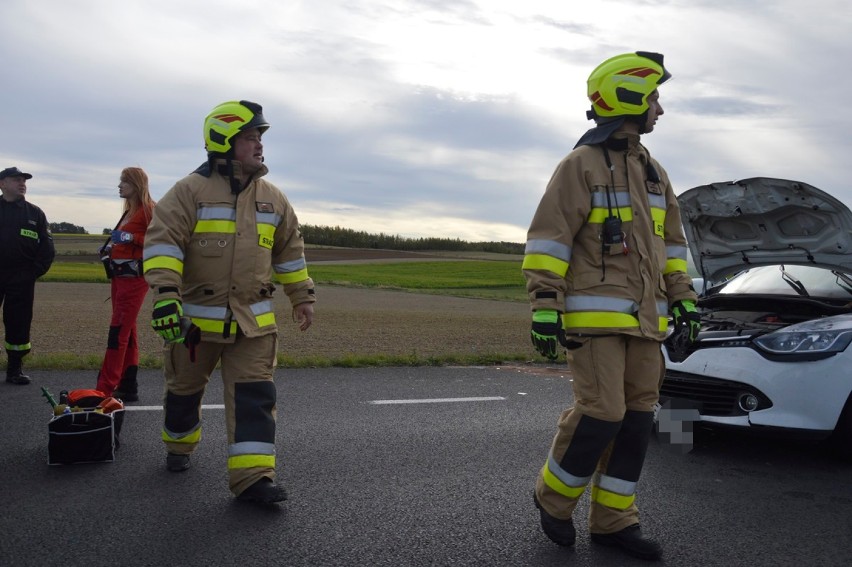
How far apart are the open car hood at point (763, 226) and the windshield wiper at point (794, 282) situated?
1.29ft

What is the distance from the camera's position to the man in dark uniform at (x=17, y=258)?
25.6ft

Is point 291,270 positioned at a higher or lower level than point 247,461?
higher

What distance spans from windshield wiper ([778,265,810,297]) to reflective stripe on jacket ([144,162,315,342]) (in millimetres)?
4145

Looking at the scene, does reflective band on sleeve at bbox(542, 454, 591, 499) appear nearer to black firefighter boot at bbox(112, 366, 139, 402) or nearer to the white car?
the white car

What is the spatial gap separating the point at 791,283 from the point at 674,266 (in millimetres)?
A: 2834

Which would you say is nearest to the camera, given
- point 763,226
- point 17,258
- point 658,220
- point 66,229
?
point 658,220

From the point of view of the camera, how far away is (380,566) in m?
3.61

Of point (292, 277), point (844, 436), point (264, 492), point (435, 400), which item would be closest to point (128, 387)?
point (435, 400)

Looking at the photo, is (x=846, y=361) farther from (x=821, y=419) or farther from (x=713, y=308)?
(x=713, y=308)

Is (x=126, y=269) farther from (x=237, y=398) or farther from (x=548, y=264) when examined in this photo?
(x=548, y=264)

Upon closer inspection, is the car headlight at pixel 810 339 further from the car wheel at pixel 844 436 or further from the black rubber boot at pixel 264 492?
the black rubber boot at pixel 264 492

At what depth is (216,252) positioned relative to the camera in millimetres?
4637

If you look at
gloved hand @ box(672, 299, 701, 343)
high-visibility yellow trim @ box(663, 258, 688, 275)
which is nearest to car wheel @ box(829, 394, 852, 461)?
gloved hand @ box(672, 299, 701, 343)

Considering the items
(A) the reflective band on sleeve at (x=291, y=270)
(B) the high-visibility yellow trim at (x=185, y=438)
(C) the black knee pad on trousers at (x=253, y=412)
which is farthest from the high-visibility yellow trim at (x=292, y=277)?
(B) the high-visibility yellow trim at (x=185, y=438)
